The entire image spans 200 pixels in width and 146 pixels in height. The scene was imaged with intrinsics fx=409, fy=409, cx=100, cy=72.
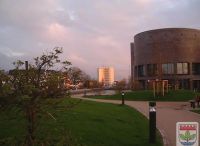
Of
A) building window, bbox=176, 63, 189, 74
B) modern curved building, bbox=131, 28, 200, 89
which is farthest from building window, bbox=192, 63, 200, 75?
building window, bbox=176, 63, 189, 74

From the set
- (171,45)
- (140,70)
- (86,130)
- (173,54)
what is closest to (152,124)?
(86,130)

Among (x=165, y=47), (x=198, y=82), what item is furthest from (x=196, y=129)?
(x=198, y=82)

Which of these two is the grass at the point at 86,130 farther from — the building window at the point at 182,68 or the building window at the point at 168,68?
the building window at the point at 182,68

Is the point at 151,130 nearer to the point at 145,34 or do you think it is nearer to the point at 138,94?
the point at 138,94

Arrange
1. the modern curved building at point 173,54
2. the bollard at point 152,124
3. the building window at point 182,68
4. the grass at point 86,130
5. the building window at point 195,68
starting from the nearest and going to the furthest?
the grass at point 86,130, the bollard at point 152,124, the modern curved building at point 173,54, the building window at point 182,68, the building window at point 195,68

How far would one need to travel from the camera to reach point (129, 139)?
11703mm

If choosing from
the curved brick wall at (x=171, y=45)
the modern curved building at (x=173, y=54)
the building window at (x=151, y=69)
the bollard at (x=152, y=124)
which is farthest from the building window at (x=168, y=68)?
the bollard at (x=152, y=124)

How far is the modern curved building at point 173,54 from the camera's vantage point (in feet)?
270

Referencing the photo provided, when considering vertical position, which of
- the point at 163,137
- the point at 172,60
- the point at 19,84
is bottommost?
the point at 163,137

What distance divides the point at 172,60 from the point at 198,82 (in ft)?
28.0

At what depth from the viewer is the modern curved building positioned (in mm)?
82438

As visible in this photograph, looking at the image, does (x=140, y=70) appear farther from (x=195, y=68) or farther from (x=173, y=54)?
(x=195, y=68)

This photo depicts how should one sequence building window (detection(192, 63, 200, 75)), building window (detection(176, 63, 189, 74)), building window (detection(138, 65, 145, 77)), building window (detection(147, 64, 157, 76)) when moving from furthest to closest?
1. building window (detection(138, 65, 145, 77))
2. building window (detection(192, 63, 200, 75))
3. building window (detection(147, 64, 157, 76))
4. building window (detection(176, 63, 189, 74))

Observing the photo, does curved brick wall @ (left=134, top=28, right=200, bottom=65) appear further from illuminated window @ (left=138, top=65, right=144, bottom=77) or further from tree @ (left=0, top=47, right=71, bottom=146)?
tree @ (left=0, top=47, right=71, bottom=146)
